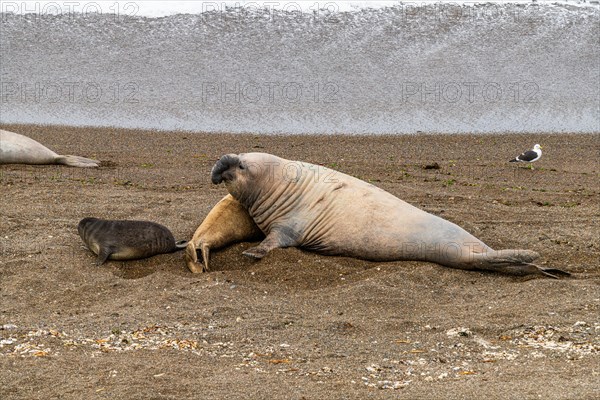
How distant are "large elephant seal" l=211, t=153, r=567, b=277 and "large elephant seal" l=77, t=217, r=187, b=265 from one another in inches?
27.6

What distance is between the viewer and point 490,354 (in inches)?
202

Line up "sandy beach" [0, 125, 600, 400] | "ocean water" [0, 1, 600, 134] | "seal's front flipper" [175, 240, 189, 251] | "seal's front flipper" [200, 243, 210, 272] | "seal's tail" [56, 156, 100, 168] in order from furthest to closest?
"ocean water" [0, 1, 600, 134] < "seal's tail" [56, 156, 100, 168] < "seal's front flipper" [175, 240, 189, 251] < "seal's front flipper" [200, 243, 210, 272] < "sandy beach" [0, 125, 600, 400]

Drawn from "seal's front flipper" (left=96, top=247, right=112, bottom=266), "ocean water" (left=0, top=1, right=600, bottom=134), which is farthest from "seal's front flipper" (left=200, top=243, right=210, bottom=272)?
"ocean water" (left=0, top=1, right=600, bottom=134)

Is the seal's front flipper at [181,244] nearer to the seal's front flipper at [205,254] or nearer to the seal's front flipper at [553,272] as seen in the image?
the seal's front flipper at [205,254]

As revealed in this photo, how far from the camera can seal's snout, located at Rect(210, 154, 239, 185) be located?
7699mm

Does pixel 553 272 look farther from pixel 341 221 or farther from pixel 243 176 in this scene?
pixel 243 176

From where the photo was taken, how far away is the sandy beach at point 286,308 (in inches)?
180

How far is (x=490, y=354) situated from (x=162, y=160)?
285 inches

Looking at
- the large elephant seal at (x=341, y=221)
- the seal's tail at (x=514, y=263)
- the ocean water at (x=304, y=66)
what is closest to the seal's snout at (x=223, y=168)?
the large elephant seal at (x=341, y=221)

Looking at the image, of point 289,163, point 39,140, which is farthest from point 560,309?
point 39,140

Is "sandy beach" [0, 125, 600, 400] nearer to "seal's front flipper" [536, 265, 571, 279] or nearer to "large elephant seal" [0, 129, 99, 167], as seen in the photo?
"seal's front flipper" [536, 265, 571, 279]

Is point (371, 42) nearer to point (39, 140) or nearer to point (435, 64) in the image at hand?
point (435, 64)

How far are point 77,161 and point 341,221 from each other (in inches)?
183

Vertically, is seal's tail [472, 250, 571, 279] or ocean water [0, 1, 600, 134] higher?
ocean water [0, 1, 600, 134]
